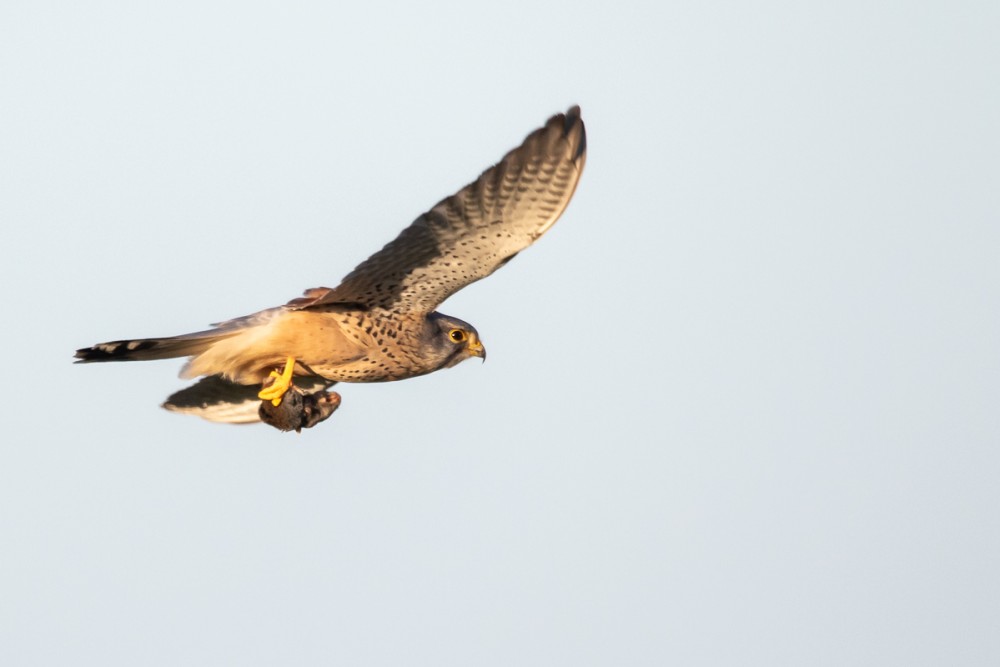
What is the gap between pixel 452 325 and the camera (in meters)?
10.2

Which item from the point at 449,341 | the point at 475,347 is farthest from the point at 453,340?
the point at 475,347

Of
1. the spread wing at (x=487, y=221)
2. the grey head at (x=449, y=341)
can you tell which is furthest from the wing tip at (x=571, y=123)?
the grey head at (x=449, y=341)

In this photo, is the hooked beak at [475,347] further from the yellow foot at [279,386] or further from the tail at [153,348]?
the tail at [153,348]

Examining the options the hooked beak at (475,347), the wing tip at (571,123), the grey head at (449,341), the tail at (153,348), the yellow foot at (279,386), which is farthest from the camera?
the hooked beak at (475,347)

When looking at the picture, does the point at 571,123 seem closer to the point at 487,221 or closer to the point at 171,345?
the point at 487,221

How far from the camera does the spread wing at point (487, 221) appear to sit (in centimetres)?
866

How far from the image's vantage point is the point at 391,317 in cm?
976

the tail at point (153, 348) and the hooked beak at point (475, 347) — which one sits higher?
the hooked beak at point (475, 347)

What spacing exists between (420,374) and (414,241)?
146 cm

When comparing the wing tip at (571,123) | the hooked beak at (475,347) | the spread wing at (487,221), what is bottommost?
the hooked beak at (475,347)

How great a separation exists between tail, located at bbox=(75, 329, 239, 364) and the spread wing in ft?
2.60

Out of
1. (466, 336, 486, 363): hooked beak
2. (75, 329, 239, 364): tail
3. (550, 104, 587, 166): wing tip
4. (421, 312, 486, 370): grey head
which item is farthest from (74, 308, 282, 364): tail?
(550, 104, 587, 166): wing tip

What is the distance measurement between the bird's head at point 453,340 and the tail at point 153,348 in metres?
1.23

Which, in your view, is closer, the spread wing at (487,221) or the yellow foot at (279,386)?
the spread wing at (487,221)
